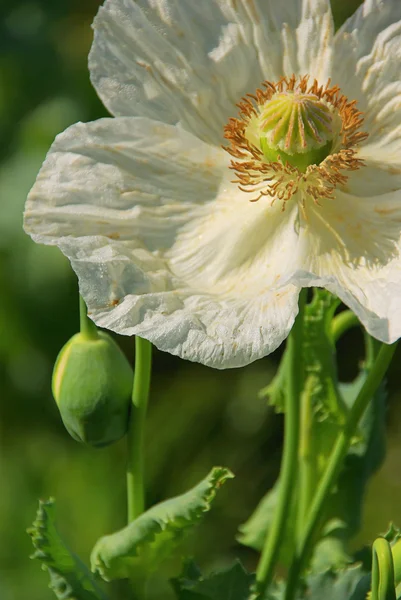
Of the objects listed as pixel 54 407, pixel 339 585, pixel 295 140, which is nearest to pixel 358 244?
pixel 295 140

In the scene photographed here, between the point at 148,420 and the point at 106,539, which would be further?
the point at 148,420

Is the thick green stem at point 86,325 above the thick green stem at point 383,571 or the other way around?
above

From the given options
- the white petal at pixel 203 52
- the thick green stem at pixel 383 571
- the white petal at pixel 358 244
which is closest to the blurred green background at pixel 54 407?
the white petal at pixel 203 52

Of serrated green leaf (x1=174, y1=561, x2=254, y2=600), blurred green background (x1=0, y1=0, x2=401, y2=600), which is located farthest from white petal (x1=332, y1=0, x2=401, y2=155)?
blurred green background (x1=0, y1=0, x2=401, y2=600)

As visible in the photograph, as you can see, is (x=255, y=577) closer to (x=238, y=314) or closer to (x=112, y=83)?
(x=238, y=314)

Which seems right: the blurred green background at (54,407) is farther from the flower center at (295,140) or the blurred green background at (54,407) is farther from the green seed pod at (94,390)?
the green seed pod at (94,390)

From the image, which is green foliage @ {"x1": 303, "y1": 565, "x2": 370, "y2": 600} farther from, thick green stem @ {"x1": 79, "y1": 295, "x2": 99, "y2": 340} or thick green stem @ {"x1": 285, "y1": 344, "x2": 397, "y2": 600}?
thick green stem @ {"x1": 79, "y1": 295, "x2": 99, "y2": 340}

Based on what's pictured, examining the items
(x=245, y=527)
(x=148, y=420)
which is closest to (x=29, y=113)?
(x=148, y=420)
